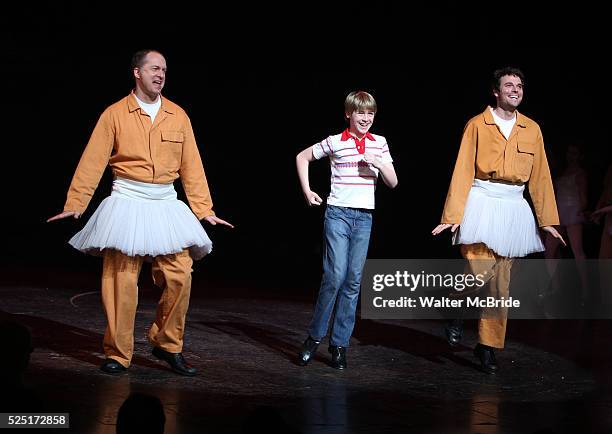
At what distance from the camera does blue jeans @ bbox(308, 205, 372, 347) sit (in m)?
6.58

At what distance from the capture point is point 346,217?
21.6 feet

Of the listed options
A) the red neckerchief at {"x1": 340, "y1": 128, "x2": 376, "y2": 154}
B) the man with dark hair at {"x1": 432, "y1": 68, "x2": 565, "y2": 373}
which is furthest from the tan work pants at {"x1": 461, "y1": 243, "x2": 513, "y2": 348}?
the red neckerchief at {"x1": 340, "y1": 128, "x2": 376, "y2": 154}

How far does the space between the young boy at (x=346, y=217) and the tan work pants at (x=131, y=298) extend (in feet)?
2.54

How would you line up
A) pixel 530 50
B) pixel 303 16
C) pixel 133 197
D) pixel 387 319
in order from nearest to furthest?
pixel 133 197
pixel 387 319
pixel 530 50
pixel 303 16

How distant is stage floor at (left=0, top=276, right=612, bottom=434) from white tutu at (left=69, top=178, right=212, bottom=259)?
66 centimetres

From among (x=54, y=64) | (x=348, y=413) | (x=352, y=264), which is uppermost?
(x=54, y=64)

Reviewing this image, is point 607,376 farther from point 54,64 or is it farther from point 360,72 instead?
point 54,64

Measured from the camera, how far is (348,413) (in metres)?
5.45

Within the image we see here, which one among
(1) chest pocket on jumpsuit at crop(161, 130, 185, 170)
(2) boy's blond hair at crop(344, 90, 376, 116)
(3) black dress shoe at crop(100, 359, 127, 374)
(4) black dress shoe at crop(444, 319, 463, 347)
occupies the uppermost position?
(2) boy's blond hair at crop(344, 90, 376, 116)

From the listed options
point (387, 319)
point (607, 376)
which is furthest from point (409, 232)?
point (607, 376)

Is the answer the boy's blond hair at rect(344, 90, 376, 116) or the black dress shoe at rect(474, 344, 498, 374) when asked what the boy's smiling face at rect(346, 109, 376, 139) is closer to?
the boy's blond hair at rect(344, 90, 376, 116)

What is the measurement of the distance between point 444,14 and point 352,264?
5618mm

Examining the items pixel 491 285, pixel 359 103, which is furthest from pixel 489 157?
pixel 359 103
